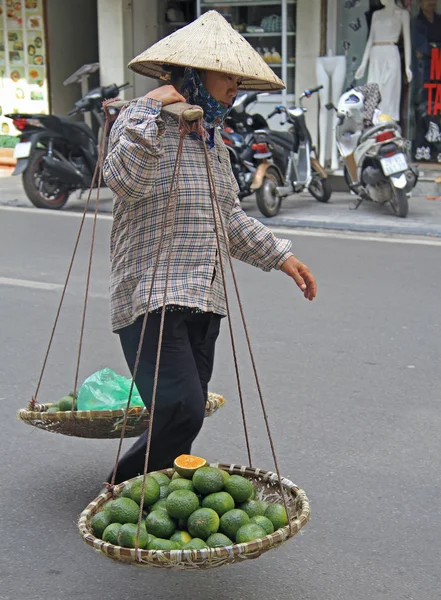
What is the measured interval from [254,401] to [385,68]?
24.0 feet

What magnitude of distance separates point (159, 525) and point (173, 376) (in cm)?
48

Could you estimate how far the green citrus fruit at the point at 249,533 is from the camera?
2314 mm

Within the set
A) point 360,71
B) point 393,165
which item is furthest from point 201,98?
point 360,71

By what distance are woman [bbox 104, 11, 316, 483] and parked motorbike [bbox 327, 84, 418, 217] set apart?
20.4ft

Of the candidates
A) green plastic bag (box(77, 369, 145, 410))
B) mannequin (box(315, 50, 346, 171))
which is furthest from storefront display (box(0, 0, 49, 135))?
green plastic bag (box(77, 369, 145, 410))

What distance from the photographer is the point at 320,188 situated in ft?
33.3

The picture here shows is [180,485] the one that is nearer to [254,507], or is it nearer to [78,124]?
[254,507]

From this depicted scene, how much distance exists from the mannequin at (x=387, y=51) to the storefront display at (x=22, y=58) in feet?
16.6

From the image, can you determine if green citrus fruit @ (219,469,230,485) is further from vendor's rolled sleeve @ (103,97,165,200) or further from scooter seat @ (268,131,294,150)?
scooter seat @ (268,131,294,150)

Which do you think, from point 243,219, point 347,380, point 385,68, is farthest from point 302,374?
point 385,68

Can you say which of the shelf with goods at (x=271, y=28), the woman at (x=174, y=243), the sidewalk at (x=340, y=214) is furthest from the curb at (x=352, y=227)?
the woman at (x=174, y=243)

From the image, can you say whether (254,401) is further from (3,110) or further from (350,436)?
(3,110)

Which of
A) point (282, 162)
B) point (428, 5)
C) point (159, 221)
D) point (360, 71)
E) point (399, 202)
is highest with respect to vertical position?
point (428, 5)

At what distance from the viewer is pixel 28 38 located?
13.2 meters
